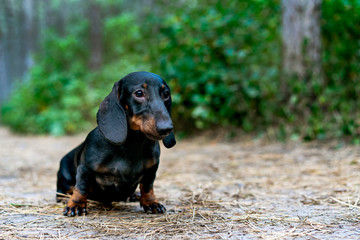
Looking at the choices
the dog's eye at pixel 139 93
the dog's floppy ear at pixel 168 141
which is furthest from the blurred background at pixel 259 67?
the dog's eye at pixel 139 93

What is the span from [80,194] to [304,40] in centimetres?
461

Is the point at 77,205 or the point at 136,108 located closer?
the point at 136,108

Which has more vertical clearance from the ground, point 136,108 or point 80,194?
point 136,108

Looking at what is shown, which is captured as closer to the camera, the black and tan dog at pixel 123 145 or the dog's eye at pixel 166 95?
the black and tan dog at pixel 123 145

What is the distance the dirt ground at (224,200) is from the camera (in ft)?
6.84

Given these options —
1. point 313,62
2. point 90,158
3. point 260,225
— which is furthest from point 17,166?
point 313,62

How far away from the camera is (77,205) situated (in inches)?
99.0

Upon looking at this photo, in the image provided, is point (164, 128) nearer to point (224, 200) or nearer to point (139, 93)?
point (139, 93)

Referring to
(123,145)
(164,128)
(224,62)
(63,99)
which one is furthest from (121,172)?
(63,99)

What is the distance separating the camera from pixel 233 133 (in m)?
6.87

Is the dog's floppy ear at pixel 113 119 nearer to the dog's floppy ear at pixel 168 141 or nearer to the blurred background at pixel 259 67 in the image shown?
the dog's floppy ear at pixel 168 141

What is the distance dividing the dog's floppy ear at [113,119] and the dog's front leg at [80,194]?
13.0 inches

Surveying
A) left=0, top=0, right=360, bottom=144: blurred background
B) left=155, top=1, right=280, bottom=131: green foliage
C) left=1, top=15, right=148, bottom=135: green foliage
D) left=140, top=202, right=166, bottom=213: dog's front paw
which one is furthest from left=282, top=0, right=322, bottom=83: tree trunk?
left=140, top=202, right=166, bottom=213: dog's front paw

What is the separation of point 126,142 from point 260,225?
0.99m
